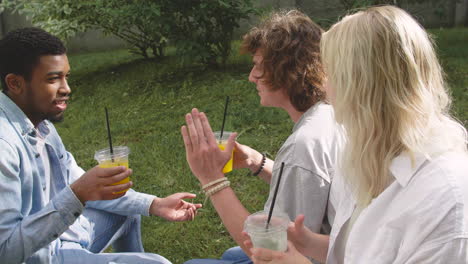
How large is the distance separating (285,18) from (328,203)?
0.96 meters

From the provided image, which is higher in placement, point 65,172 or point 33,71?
point 33,71

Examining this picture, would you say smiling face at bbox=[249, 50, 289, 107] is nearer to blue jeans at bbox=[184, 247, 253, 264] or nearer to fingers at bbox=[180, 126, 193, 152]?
fingers at bbox=[180, 126, 193, 152]

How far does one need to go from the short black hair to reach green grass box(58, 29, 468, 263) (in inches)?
76.2

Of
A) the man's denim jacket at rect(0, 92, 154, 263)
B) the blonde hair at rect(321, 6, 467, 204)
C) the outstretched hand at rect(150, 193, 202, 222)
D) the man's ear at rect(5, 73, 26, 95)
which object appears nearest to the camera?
the blonde hair at rect(321, 6, 467, 204)

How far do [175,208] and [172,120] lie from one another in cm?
336

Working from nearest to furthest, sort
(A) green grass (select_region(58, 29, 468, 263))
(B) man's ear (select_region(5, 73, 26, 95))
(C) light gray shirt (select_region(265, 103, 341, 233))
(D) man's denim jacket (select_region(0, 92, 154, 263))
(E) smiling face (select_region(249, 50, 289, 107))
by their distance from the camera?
(D) man's denim jacket (select_region(0, 92, 154, 263)) < (C) light gray shirt (select_region(265, 103, 341, 233)) < (B) man's ear (select_region(5, 73, 26, 95)) < (E) smiling face (select_region(249, 50, 289, 107)) < (A) green grass (select_region(58, 29, 468, 263))

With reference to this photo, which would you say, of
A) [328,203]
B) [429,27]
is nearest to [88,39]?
[429,27]

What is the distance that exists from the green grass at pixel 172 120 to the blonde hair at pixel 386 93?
2284 mm

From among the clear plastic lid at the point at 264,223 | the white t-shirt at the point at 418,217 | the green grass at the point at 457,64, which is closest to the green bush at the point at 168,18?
the green grass at the point at 457,64

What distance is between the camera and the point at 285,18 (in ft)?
7.68

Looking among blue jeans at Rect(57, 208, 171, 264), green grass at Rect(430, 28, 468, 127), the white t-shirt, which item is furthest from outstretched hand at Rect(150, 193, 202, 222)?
green grass at Rect(430, 28, 468, 127)

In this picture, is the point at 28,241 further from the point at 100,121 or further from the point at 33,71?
the point at 100,121

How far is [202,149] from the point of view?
1.94 metres

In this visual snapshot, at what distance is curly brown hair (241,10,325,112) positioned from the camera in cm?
224
